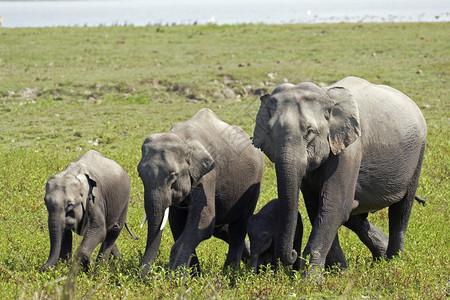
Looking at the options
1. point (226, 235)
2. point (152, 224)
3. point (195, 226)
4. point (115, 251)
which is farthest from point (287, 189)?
point (115, 251)

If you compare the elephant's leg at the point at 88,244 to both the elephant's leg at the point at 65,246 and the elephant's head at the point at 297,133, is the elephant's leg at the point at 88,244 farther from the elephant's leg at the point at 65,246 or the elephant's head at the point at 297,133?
the elephant's head at the point at 297,133

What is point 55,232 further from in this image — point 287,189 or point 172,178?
point 287,189

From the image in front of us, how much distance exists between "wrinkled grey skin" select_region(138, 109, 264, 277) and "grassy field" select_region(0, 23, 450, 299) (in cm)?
42

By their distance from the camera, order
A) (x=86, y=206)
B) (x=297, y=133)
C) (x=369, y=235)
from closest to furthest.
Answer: (x=297, y=133), (x=86, y=206), (x=369, y=235)

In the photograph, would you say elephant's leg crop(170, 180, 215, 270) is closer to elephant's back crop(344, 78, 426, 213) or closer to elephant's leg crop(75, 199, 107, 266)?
elephant's leg crop(75, 199, 107, 266)

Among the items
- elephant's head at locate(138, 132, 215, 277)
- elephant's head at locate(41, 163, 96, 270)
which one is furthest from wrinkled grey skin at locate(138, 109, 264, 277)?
elephant's head at locate(41, 163, 96, 270)

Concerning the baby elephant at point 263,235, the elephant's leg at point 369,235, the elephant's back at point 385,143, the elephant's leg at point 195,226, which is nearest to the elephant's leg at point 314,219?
the baby elephant at point 263,235

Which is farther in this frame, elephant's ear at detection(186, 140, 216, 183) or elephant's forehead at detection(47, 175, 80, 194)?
elephant's forehead at detection(47, 175, 80, 194)

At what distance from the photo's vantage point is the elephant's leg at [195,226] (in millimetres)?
7738

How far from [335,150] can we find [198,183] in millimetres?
1523

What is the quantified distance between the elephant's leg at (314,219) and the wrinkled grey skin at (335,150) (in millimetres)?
12

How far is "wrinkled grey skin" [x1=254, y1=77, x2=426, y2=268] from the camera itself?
281 inches

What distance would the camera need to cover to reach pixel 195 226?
25.6ft

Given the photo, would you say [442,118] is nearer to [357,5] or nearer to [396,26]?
[396,26]
